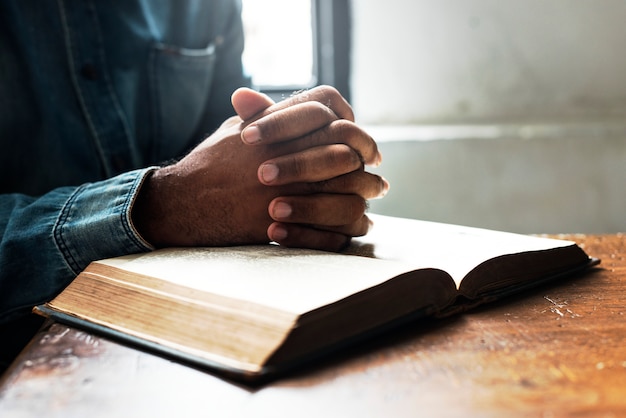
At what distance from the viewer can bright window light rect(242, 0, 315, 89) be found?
5.33 feet

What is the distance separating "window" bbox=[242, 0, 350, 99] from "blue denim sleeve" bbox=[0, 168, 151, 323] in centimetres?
96

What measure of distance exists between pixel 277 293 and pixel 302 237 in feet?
0.71

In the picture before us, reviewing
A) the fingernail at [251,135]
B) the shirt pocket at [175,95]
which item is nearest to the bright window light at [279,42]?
the shirt pocket at [175,95]

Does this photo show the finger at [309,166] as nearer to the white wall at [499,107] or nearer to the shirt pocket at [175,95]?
the shirt pocket at [175,95]

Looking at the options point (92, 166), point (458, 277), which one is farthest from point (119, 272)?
point (92, 166)

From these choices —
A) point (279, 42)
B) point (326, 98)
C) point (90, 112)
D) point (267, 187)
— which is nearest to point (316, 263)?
point (267, 187)

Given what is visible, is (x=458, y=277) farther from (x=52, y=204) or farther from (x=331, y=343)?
(x=52, y=204)

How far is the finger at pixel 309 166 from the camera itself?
0.63 meters

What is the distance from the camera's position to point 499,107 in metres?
1.45

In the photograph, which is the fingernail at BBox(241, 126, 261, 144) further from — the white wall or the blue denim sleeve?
the white wall

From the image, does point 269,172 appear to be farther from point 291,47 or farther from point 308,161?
point 291,47

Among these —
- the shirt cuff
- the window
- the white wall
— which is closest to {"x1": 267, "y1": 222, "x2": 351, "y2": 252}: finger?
the shirt cuff

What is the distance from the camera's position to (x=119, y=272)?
0.53 meters

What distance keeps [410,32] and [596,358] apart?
1.14m
